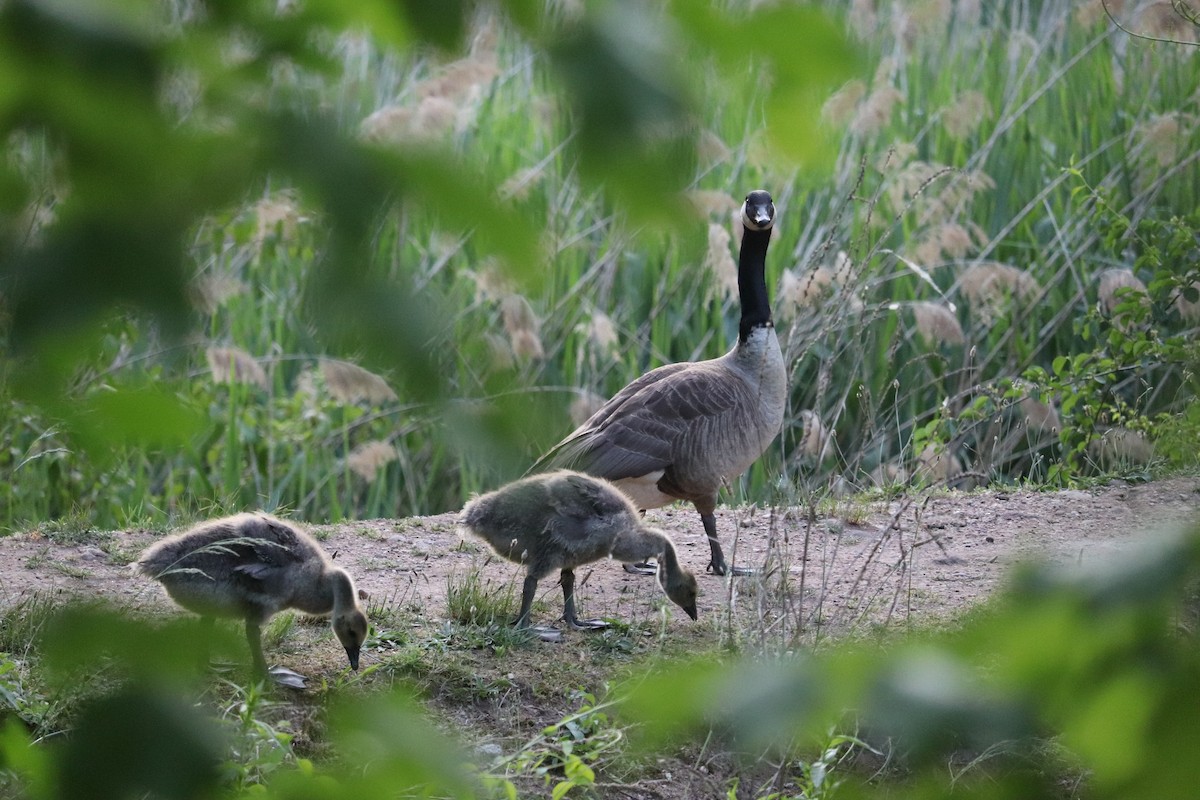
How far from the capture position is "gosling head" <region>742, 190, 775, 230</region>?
680 cm

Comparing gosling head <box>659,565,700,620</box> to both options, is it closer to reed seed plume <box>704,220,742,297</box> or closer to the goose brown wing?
the goose brown wing

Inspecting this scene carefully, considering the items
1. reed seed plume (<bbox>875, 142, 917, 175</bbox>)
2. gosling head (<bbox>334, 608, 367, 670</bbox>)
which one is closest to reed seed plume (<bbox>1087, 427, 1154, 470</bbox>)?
reed seed plume (<bbox>875, 142, 917, 175</bbox>)

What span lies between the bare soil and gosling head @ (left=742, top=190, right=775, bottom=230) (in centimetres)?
151

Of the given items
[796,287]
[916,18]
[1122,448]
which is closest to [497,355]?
[1122,448]

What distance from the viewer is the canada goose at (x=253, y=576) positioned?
14.2ft

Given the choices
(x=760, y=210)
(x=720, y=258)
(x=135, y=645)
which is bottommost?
(x=135, y=645)

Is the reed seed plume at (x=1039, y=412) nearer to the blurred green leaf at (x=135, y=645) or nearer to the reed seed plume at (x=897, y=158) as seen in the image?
the reed seed plume at (x=897, y=158)

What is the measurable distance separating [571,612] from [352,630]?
114 cm

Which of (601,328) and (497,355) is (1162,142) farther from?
(497,355)

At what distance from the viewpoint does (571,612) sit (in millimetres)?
5285

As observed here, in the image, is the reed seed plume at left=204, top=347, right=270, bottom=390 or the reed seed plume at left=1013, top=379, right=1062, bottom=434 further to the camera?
the reed seed plume at left=1013, top=379, right=1062, bottom=434

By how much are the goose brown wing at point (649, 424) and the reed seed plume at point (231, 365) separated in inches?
65.6

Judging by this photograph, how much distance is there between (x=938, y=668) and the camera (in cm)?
99

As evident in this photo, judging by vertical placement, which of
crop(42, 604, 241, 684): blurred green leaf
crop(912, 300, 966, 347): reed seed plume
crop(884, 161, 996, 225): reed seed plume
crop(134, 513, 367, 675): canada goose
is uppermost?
crop(884, 161, 996, 225): reed seed plume
